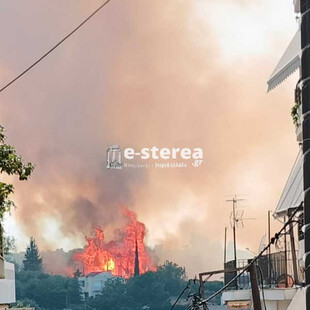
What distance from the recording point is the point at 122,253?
22641 mm

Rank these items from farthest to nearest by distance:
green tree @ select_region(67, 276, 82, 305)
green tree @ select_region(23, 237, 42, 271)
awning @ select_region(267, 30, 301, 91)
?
green tree @ select_region(67, 276, 82, 305), green tree @ select_region(23, 237, 42, 271), awning @ select_region(267, 30, 301, 91)

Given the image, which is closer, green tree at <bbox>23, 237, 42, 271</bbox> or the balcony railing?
the balcony railing

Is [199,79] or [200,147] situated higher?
[199,79]

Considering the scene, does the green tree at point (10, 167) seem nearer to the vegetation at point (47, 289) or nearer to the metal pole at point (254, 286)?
the metal pole at point (254, 286)

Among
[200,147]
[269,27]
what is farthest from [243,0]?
[200,147]

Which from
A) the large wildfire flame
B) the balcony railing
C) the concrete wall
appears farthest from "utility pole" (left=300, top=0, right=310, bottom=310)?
the large wildfire flame

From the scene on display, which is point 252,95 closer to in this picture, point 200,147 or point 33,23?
point 200,147

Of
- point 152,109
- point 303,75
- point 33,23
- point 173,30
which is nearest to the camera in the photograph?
point 303,75

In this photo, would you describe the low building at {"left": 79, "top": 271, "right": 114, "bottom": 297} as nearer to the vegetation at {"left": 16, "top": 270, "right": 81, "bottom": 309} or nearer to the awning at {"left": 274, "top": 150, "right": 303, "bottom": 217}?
the vegetation at {"left": 16, "top": 270, "right": 81, "bottom": 309}

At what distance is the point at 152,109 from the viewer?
21391 mm

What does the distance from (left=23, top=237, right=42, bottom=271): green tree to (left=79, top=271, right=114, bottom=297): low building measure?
1.81 meters

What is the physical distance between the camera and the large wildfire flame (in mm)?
21000

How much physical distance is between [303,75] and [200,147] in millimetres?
20866

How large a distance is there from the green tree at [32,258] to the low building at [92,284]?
1.81 meters
